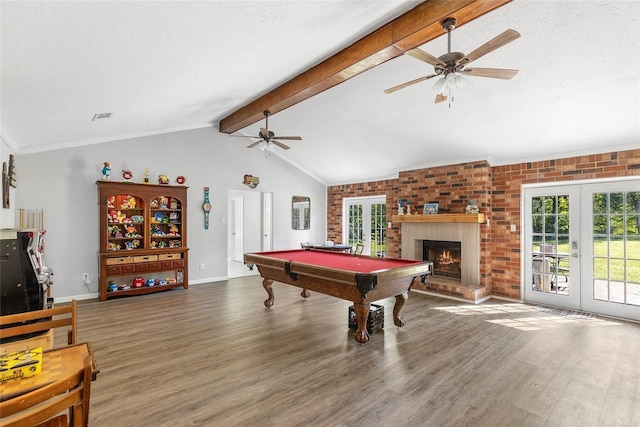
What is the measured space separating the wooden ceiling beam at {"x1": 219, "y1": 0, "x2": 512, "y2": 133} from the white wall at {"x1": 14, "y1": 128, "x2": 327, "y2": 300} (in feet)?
7.97

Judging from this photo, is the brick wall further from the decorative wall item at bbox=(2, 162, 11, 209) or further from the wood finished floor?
the decorative wall item at bbox=(2, 162, 11, 209)

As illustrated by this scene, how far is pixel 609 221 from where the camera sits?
4.46 meters

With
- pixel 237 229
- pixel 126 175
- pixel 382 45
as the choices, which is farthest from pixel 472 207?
pixel 237 229

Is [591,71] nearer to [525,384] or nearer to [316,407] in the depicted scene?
[525,384]

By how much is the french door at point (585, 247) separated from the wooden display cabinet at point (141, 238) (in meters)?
6.02

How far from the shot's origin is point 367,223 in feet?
25.9

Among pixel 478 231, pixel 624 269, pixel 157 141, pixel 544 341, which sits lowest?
pixel 544 341

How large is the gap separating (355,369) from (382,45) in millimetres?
2984

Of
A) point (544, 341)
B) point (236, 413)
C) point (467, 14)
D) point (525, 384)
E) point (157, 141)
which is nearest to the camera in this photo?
point (236, 413)

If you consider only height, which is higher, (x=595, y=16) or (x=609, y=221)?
(x=595, y=16)

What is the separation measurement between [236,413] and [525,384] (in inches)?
91.0

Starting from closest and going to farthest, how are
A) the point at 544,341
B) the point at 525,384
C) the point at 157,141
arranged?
1. the point at 525,384
2. the point at 544,341
3. the point at 157,141

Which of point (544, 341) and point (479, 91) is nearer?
point (544, 341)

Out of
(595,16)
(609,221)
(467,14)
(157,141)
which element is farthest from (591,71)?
(157,141)
